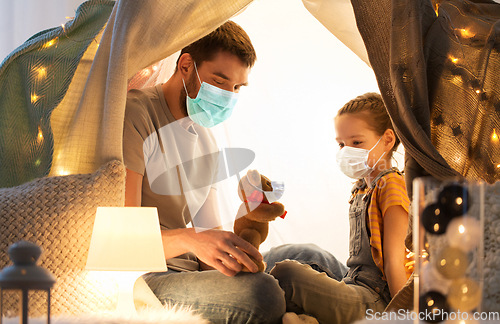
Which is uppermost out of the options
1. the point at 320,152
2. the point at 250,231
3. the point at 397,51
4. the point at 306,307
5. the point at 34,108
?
the point at 397,51

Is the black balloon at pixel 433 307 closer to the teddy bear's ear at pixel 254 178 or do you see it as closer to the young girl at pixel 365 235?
the young girl at pixel 365 235

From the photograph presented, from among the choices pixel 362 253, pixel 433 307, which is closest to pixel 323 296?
pixel 362 253

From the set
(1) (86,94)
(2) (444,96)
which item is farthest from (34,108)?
(2) (444,96)

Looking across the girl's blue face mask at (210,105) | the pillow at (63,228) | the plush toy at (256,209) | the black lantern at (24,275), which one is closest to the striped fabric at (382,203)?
the plush toy at (256,209)

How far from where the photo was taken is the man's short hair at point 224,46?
1.37 metres

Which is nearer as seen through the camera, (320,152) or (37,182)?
(37,182)

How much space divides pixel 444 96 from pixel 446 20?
0.21m

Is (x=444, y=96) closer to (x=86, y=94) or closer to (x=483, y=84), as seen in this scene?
(x=483, y=84)

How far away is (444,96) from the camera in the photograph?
1027mm

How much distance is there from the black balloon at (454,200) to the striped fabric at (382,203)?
65 centimetres

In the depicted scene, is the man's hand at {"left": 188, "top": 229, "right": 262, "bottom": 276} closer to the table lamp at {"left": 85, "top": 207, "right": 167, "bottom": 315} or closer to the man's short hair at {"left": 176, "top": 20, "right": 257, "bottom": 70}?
the table lamp at {"left": 85, "top": 207, "right": 167, "bottom": 315}

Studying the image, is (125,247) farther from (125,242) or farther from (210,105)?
(210,105)

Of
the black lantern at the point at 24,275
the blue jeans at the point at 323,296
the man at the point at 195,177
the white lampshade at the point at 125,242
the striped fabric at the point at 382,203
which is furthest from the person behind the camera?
the striped fabric at the point at 382,203

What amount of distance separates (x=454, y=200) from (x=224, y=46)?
0.93 metres
